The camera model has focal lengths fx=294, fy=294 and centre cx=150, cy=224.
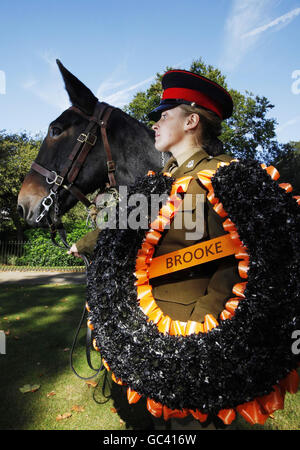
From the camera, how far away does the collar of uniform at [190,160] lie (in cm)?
182

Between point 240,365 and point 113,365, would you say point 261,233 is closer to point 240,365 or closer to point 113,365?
point 240,365

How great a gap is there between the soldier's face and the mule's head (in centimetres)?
111

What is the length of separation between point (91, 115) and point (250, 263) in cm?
232

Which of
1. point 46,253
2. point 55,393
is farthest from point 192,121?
point 46,253

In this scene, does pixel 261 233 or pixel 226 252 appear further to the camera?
pixel 226 252

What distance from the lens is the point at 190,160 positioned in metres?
1.87

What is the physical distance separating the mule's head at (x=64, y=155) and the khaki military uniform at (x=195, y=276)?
1.36 m

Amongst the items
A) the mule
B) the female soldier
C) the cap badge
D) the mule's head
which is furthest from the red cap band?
the mule's head

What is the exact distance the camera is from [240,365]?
134cm

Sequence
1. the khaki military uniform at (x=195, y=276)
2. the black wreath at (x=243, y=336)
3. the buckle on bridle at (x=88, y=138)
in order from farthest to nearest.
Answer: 1. the buckle on bridle at (x=88, y=138)
2. the khaki military uniform at (x=195, y=276)
3. the black wreath at (x=243, y=336)

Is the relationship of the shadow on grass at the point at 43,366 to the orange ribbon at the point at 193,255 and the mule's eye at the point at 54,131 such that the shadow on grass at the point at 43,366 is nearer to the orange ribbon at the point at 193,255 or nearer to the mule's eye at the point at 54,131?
the orange ribbon at the point at 193,255

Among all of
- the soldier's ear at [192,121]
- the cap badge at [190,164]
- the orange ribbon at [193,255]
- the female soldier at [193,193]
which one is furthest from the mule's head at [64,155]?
the orange ribbon at [193,255]

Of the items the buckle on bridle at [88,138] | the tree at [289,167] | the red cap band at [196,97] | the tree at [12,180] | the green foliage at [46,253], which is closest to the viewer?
the red cap band at [196,97]
